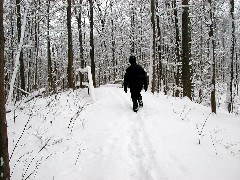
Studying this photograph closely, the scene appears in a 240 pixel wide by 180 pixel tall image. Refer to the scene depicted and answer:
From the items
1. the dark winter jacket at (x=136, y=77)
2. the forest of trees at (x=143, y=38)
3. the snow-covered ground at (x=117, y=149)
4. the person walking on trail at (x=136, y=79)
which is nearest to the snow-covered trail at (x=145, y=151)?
the snow-covered ground at (x=117, y=149)

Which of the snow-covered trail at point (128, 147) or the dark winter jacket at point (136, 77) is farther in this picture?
the dark winter jacket at point (136, 77)

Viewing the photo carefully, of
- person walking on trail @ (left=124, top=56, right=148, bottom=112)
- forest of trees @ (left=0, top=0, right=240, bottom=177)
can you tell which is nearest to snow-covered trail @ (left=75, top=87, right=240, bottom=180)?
person walking on trail @ (left=124, top=56, right=148, bottom=112)

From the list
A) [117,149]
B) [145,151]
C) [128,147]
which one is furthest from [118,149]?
[145,151]

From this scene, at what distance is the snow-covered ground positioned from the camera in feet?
16.9

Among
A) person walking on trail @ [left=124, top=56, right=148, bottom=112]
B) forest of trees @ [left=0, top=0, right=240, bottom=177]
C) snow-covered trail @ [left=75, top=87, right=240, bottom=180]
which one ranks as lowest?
snow-covered trail @ [left=75, top=87, right=240, bottom=180]

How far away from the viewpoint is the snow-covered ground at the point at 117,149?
5.15m

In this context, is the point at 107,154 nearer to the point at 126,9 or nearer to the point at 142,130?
the point at 142,130

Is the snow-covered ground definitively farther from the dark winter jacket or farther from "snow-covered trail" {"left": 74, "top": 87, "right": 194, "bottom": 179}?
the dark winter jacket

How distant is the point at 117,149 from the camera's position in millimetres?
6191

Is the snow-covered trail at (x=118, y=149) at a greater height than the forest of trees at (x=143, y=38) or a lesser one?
lesser

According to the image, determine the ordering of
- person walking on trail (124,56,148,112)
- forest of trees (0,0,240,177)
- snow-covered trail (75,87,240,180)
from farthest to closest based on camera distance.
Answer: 1. forest of trees (0,0,240,177)
2. person walking on trail (124,56,148,112)
3. snow-covered trail (75,87,240,180)

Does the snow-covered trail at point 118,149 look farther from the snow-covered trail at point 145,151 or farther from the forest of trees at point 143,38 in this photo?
the forest of trees at point 143,38

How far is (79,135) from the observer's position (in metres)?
7.27

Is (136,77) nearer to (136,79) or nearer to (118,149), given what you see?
(136,79)
